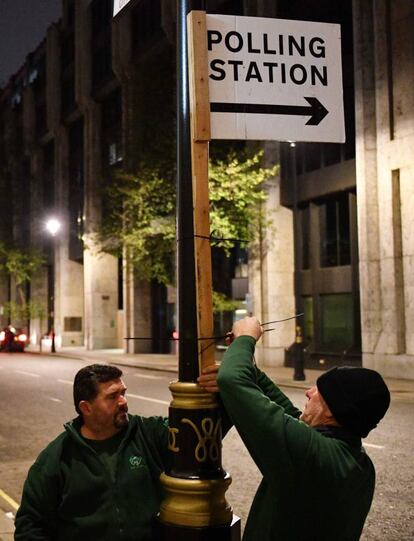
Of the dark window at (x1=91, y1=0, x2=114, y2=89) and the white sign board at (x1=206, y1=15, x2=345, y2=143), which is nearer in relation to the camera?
the white sign board at (x1=206, y1=15, x2=345, y2=143)

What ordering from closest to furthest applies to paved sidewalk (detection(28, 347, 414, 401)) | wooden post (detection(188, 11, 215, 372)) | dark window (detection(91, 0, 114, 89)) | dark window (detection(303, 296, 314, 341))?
wooden post (detection(188, 11, 215, 372)) < paved sidewalk (detection(28, 347, 414, 401)) < dark window (detection(303, 296, 314, 341)) < dark window (detection(91, 0, 114, 89))

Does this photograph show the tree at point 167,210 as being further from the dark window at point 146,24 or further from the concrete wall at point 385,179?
the dark window at point 146,24

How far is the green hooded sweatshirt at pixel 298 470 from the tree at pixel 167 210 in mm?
22311

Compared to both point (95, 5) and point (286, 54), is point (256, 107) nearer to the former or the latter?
point (286, 54)

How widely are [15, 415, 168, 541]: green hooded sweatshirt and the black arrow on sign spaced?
184 cm

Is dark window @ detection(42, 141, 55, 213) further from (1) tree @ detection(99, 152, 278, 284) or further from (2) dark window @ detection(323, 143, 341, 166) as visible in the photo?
(2) dark window @ detection(323, 143, 341, 166)

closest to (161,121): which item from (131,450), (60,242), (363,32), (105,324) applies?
(363,32)

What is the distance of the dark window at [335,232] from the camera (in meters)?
25.3

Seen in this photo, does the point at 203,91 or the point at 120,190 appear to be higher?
the point at 120,190

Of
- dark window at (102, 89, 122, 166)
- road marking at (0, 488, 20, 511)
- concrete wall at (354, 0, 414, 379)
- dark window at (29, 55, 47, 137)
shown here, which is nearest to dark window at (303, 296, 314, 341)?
concrete wall at (354, 0, 414, 379)

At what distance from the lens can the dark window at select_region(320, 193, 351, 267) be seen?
83.0 ft

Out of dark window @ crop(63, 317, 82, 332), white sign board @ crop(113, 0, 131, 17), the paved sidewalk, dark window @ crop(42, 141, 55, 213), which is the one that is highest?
dark window @ crop(42, 141, 55, 213)

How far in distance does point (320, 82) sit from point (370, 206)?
18811mm

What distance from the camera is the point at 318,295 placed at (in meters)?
26.7
